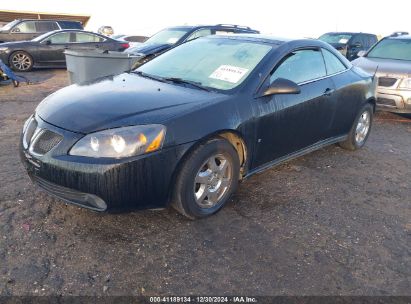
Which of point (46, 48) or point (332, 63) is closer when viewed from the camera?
point (332, 63)

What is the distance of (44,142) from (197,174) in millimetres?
1166

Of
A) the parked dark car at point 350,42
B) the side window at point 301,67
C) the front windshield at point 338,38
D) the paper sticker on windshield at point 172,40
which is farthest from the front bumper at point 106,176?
the front windshield at point 338,38

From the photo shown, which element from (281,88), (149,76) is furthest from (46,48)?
(281,88)

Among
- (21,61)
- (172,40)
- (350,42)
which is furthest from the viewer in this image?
(350,42)

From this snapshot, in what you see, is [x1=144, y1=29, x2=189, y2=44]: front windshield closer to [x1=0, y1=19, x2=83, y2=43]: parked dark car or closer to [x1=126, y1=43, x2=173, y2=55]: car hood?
[x1=126, y1=43, x2=173, y2=55]: car hood

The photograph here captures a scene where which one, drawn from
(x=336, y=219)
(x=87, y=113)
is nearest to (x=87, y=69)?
(x=87, y=113)

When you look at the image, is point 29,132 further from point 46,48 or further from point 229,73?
point 46,48

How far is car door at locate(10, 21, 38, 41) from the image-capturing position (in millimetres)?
13758

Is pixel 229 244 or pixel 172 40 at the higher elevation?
pixel 172 40

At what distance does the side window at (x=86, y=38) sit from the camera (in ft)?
41.0

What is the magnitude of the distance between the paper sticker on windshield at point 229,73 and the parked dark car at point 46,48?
971 centimetres

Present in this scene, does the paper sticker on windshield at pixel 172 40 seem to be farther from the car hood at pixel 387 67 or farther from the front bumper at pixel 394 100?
the front bumper at pixel 394 100

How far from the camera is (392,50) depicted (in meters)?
7.94

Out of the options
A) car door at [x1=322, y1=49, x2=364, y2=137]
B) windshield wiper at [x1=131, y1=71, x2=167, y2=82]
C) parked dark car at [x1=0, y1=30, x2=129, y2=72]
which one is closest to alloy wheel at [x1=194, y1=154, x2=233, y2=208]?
windshield wiper at [x1=131, y1=71, x2=167, y2=82]
